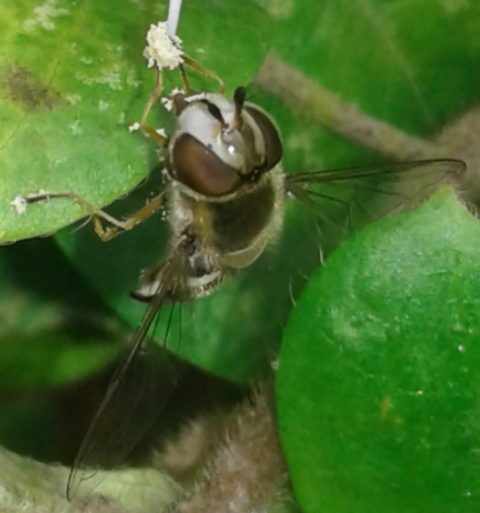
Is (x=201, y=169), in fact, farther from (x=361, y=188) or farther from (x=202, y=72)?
(x=361, y=188)

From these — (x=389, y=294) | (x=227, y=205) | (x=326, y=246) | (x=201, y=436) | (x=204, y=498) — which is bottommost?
(x=201, y=436)

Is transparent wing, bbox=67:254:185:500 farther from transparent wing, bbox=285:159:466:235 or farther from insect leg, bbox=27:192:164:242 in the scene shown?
transparent wing, bbox=285:159:466:235

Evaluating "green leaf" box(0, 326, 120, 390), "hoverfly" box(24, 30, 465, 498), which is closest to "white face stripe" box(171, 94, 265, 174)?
"hoverfly" box(24, 30, 465, 498)

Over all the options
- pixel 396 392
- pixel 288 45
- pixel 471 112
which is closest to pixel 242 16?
pixel 288 45

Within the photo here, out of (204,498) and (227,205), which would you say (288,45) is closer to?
(227,205)

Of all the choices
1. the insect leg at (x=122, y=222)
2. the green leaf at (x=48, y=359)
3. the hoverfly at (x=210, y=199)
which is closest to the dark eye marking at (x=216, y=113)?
the hoverfly at (x=210, y=199)

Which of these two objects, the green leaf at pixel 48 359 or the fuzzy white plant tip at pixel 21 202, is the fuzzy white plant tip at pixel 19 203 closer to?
the fuzzy white plant tip at pixel 21 202
